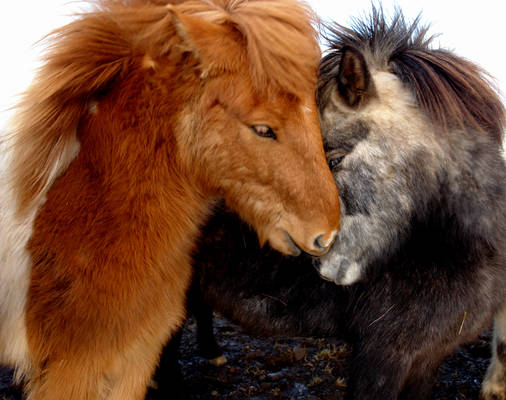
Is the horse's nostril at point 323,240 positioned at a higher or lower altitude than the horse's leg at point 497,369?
higher

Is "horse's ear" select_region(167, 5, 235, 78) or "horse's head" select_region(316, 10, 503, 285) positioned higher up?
"horse's ear" select_region(167, 5, 235, 78)

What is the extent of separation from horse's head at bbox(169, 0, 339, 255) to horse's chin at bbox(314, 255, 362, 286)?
0.37m

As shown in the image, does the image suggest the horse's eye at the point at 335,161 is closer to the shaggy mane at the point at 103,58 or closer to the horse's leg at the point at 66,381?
the shaggy mane at the point at 103,58

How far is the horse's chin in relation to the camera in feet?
7.86

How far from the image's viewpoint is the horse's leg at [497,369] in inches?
130

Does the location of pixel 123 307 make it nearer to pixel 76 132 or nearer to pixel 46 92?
pixel 76 132

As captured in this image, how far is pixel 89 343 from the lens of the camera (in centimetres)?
208

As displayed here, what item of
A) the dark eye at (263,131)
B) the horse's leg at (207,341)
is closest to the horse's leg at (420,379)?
the dark eye at (263,131)

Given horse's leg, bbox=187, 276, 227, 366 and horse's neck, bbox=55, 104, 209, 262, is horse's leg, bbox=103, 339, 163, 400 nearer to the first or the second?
horse's neck, bbox=55, 104, 209, 262

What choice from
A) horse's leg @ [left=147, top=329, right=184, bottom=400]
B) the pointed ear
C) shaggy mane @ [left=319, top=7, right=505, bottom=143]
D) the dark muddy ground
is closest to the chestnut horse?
the pointed ear

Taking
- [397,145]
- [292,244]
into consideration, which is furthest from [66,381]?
[397,145]

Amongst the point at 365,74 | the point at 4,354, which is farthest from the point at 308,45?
the point at 4,354

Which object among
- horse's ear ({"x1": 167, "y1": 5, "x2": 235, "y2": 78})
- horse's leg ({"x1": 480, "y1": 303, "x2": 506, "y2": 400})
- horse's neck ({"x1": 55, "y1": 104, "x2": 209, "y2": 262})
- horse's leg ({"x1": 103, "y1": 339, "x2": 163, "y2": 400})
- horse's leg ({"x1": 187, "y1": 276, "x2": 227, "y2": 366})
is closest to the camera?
horse's ear ({"x1": 167, "y1": 5, "x2": 235, "y2": 78})

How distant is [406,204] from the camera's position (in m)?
2.42
